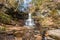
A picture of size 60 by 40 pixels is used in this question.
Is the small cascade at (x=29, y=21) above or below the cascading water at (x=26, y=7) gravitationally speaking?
below

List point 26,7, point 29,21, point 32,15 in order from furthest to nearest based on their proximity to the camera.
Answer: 1. point 26,7
2. point 32,15
3. point 29,21

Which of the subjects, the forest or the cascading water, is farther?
the cascading water

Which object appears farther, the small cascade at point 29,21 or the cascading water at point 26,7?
the cascading water at point 26,7

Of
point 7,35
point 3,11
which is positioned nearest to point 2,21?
point 3,11

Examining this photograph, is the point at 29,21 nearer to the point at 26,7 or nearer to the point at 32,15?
the point at 32,15

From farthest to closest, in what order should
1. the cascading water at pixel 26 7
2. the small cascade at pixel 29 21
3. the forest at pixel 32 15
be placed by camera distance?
the cascading water at pixel 26 7, the small cascade at pixel 29 21, the forest at pixel 32 15

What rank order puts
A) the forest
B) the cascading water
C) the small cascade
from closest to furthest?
the forest, the small cascade, the cascading water

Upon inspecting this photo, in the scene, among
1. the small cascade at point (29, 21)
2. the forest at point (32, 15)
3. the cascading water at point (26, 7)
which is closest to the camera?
the forest at point (32, 15)

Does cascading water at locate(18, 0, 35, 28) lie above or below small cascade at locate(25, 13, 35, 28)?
above

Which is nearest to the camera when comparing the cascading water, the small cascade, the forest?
the forest

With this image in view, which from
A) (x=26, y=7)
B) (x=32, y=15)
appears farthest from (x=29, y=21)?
(x=26, y=7)

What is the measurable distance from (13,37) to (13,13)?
201 centimetres

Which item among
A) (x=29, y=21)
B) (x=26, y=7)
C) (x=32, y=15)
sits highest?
(x=26, y=7)

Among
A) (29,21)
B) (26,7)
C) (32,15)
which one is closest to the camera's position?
(29,21)
